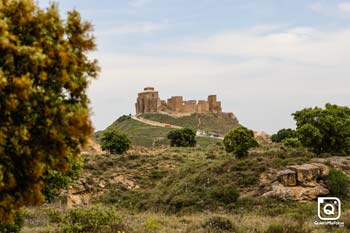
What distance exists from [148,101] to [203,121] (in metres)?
18.0

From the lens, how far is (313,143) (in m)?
30.9

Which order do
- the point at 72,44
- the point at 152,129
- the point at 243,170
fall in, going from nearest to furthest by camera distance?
1. the point at 72,44
2. the point at 243,170
3. the point at 152,129

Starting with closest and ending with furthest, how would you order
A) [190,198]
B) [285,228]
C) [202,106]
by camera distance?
[285,228] → [190,198] → [202,106]

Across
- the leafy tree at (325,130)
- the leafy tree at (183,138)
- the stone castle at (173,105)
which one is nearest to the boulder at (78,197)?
the leafy tree at (325,130)

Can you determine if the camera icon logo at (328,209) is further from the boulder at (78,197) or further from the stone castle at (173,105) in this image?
the stone castle at (173,105)

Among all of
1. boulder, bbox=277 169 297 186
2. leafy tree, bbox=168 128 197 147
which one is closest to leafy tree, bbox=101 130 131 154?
leafy tree, bbox=168 128 197 147

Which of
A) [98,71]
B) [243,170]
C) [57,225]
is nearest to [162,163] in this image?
[243,170]

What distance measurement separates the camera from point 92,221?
13734mm

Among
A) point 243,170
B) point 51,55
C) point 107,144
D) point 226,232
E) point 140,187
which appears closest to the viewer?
point 51,55

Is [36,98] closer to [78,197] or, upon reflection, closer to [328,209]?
[328,209]

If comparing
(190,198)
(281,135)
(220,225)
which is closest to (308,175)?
(190,198)

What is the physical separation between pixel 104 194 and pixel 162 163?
995 cm

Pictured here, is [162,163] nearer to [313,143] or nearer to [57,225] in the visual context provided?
[313,143]

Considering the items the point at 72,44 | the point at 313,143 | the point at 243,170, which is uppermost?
the point at 72,44
